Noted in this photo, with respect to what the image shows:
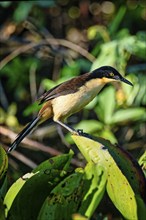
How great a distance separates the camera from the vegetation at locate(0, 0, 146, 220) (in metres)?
1.58

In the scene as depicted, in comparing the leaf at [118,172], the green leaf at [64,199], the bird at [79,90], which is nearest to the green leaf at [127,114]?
the bird at [79,90]

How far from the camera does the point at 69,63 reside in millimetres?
5086

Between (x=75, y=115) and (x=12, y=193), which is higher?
(x=75, y=115)

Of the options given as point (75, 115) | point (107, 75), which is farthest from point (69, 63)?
point (107, 75)

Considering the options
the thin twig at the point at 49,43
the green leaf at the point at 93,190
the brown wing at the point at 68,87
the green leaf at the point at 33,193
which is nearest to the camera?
the green leaf at the point at 93,190

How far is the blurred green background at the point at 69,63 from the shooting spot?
13.6 feet

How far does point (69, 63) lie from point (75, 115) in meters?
0.41

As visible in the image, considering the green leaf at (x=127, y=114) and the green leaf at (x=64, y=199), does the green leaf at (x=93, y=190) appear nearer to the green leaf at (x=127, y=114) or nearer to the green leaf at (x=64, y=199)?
the green leaf at (x=64, y=199)

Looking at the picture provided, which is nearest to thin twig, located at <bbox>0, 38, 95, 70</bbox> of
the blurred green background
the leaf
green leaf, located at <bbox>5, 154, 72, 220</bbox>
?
the blurred green background

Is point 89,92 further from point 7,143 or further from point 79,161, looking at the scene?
point 7,143

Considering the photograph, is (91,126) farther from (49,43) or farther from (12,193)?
(12,193)

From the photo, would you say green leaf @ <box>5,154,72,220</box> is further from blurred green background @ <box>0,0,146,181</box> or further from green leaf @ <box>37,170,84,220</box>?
blurred green background @ <box>0,0,146,181</box>

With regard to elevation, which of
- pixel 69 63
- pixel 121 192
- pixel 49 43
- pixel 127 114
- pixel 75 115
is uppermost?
pixel 49 43

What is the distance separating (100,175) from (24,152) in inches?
131
